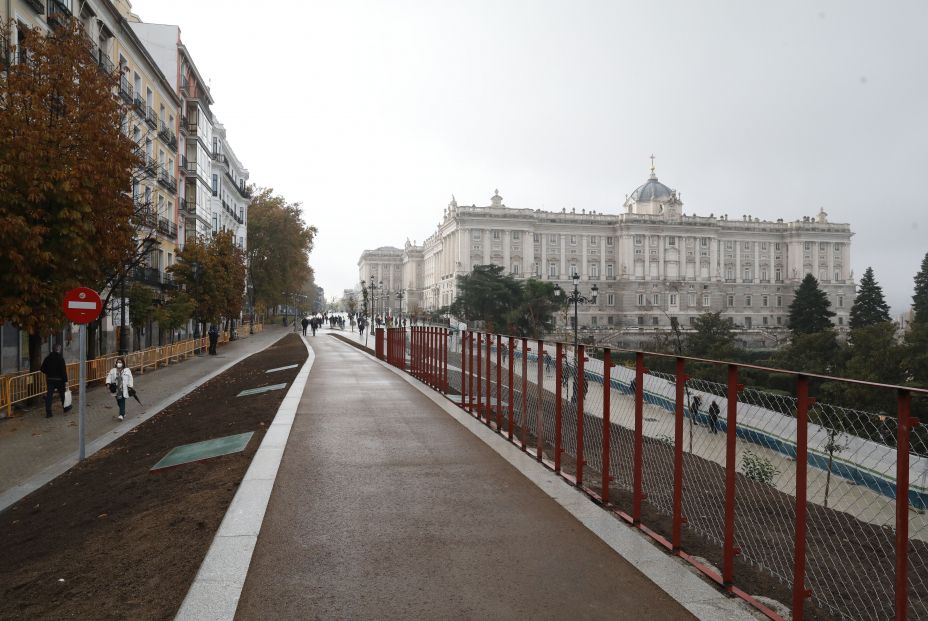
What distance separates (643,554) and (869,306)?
94787 mm

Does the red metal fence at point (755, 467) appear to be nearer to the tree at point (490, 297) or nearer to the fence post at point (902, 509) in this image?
the fence post at point (902, 509)

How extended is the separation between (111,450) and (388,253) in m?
172

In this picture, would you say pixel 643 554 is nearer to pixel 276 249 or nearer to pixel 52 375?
pixel 52 375

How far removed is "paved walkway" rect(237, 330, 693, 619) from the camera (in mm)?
4281

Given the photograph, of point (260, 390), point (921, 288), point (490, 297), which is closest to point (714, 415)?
point (260, 390)

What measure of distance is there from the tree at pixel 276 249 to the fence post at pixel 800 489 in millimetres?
69580

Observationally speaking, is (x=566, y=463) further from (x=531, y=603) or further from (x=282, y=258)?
(x=282, y=258)

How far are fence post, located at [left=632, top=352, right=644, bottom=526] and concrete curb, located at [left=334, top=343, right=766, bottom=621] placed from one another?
188 millimetres

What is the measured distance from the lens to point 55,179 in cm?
1491

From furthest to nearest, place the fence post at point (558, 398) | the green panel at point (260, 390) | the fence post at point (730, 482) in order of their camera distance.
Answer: the green panel at point (260, 390) → the fence post at point (558, 398) → the fence post at point (730, 482)

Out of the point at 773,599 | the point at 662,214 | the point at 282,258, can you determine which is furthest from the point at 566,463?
the point at 662,214

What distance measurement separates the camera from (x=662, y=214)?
126062 mm

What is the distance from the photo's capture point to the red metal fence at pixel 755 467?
3.63 meters

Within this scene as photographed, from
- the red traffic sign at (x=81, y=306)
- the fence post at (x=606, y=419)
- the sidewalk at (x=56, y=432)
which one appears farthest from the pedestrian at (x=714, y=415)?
the red traffic sign at (x=81, y=306)
